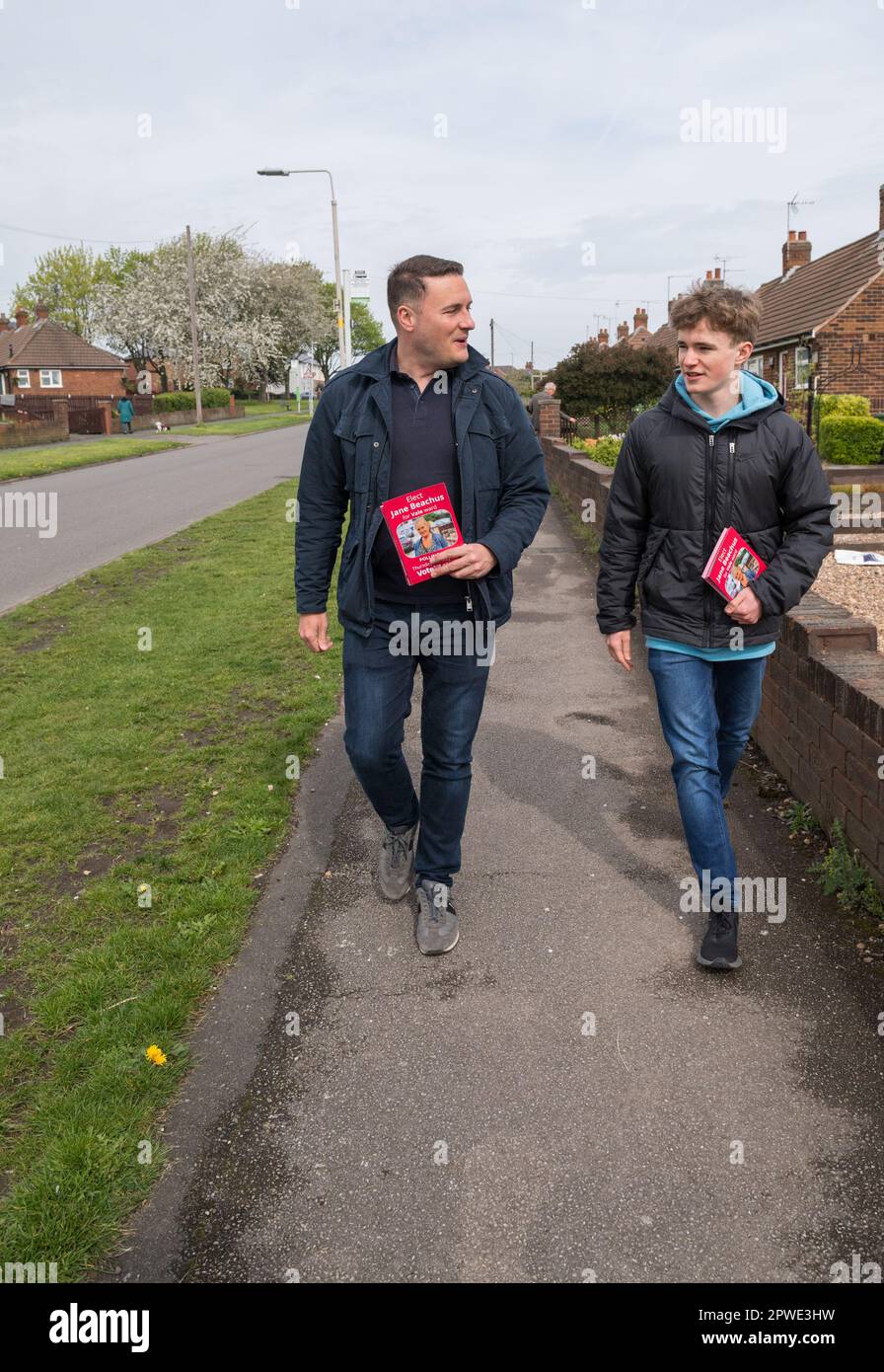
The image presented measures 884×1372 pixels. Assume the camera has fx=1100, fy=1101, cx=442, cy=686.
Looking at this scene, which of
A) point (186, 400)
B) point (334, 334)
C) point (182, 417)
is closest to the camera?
point (182, 417)

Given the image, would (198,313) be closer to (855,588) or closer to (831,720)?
(855,588)

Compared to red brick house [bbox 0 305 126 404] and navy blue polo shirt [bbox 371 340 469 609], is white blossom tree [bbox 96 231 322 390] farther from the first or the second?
navy blue polo shirt [bbox 371 340 469 609]

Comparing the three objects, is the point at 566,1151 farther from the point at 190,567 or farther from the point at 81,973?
the point at 190,567

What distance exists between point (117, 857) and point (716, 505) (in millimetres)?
2778

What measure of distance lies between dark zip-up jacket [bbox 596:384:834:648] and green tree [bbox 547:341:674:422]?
25.7m

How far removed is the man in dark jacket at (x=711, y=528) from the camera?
3424 millimetres

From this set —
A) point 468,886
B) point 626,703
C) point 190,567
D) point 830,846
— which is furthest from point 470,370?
point 190,567

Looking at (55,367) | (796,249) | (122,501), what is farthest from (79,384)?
(122,501)

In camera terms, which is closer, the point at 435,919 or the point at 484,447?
the point at 484,447

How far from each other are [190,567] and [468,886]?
27.6ft

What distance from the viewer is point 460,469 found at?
11.6 feet

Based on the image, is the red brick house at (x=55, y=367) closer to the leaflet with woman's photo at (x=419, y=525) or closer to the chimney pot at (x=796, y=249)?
the chimney pot at (x=796, y=249)

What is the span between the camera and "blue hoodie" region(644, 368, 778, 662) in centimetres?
344
